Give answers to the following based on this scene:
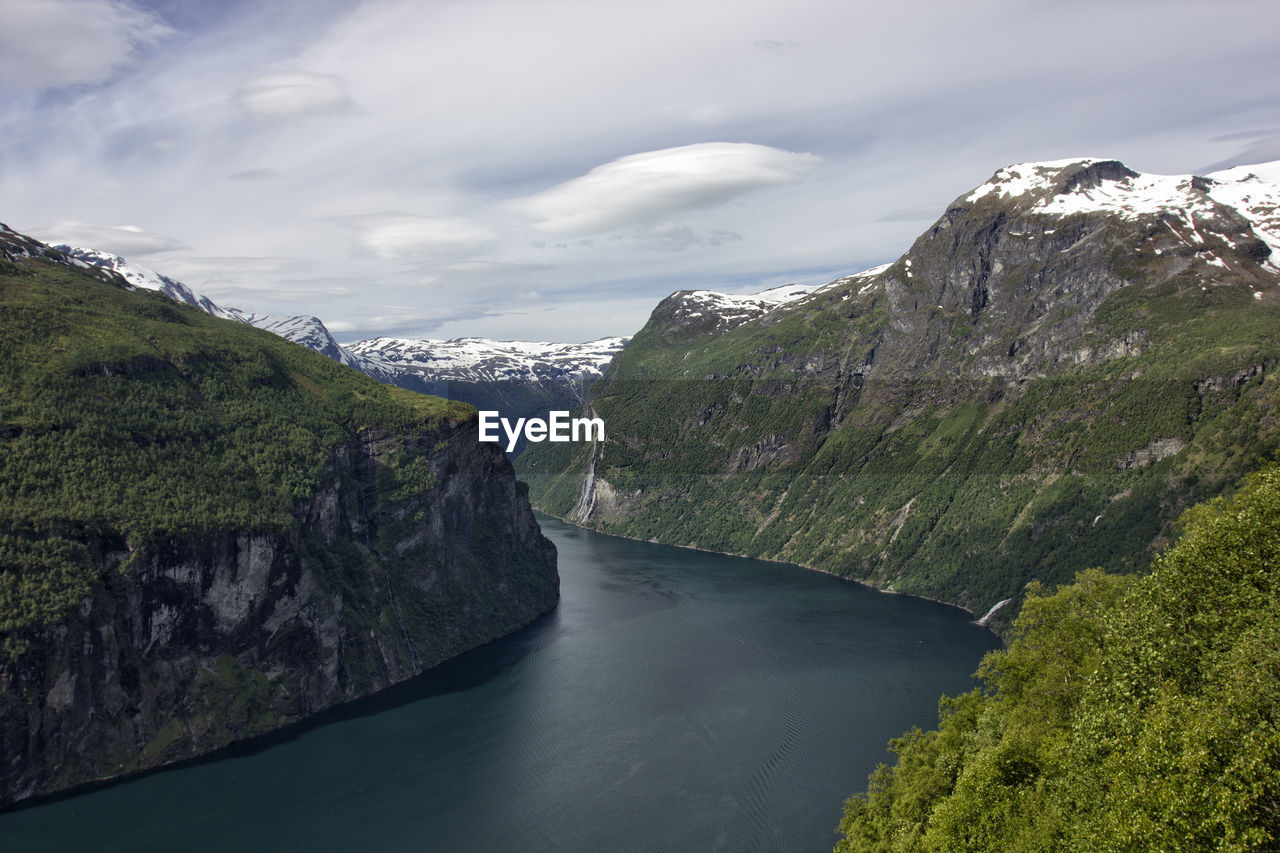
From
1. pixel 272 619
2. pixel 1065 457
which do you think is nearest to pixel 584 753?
pixel 272 619

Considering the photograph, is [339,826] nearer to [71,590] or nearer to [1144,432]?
[71,590]

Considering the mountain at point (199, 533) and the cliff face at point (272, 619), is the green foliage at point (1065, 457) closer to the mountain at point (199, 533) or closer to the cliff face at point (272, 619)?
the cliff face at point (272, 619)

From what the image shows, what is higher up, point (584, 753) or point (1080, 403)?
point (1080, 403)

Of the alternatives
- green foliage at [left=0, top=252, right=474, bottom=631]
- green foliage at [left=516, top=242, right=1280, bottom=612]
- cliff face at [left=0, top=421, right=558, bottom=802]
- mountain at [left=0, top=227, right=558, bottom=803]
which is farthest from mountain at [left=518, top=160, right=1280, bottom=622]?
green foliage at [left=0, top=252, right=474, bottom=631]

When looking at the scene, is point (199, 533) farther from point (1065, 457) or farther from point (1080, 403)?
point (1080, 403)

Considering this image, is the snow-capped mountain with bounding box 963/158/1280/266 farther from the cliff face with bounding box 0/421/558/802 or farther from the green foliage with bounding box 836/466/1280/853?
the green foliage with bounding box 836/466/1280/853

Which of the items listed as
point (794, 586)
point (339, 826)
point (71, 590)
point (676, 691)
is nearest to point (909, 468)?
point (794, 586)
